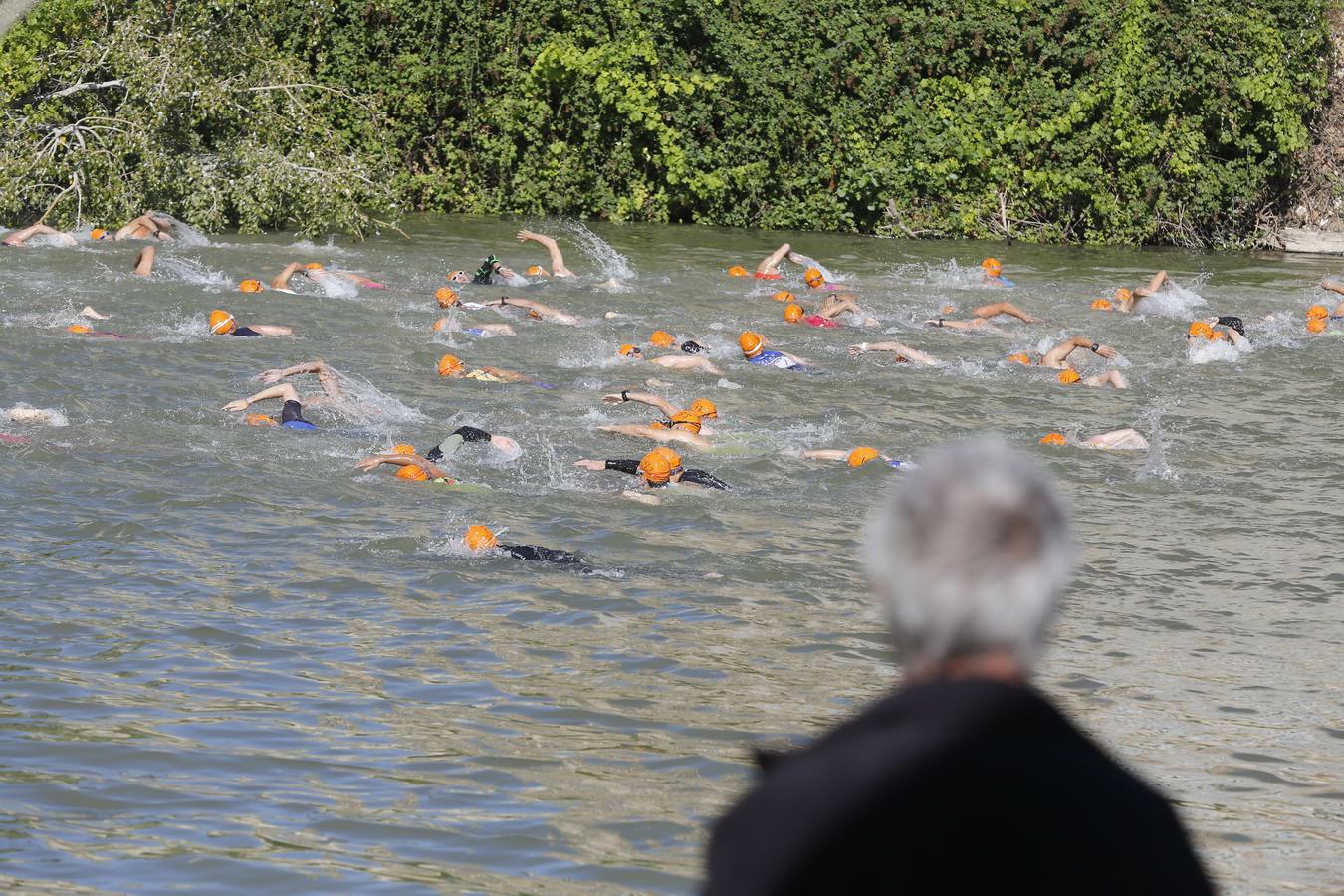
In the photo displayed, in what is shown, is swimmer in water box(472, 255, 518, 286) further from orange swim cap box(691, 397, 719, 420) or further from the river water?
orange swim cap box(691, 397, 719, 420)

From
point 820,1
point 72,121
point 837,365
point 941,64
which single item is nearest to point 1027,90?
point 941,64

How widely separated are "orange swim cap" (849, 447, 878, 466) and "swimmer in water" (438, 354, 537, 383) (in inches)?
162

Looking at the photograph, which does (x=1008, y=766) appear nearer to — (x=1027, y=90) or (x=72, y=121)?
(x=72, y=121)

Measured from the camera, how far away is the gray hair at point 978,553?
205 cm

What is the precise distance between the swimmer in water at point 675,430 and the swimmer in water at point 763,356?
10.3ft

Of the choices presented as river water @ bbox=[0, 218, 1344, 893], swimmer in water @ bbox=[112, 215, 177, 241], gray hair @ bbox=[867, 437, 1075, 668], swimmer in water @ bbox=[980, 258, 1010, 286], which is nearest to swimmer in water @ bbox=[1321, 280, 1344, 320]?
river water @ bbox=[0, 218, 1344, 893]

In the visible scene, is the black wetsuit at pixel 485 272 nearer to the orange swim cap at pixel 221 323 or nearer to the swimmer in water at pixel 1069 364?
the orange swim cap at pixel 221 323

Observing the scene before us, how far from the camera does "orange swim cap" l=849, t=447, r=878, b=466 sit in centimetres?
1379

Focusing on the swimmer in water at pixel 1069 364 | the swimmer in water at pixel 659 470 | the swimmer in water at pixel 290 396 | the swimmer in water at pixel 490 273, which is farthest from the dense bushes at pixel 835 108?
the swimmer in water at pixel 659 470

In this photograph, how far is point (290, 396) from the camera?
14.5 metres

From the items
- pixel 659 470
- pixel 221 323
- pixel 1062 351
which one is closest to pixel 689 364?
pixel 1062 351

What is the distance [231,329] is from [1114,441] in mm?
8947

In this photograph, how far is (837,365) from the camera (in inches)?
710

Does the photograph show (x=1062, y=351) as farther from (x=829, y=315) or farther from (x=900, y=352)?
(x=829, y=315)
